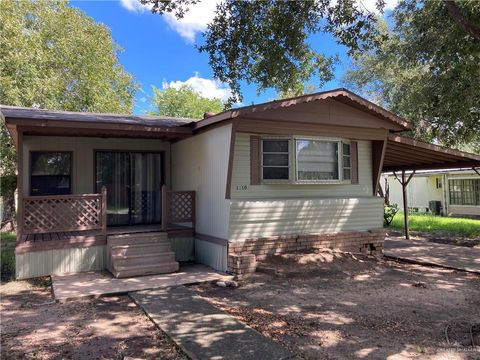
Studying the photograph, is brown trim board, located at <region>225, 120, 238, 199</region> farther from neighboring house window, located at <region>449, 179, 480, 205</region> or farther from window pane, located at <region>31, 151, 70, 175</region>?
neighboring house window, located at <region>449, 179, 480, 205</region>

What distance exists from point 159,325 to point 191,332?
1.70ft

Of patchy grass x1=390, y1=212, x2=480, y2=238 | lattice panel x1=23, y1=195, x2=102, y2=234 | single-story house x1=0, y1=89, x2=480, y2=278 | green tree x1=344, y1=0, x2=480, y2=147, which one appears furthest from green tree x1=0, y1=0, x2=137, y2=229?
patchy grass x1=390, y1=212, x2=480, y2=238

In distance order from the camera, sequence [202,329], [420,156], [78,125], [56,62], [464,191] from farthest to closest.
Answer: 1. [464,191]
2. [56,62]
3. [420,156]
4. [78,125]
5. [202,329]

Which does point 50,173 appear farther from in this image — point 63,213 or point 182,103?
point 182,103

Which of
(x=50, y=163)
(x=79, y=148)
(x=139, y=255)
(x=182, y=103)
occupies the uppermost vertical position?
(x=182, y=103)

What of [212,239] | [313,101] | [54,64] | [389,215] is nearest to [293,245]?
[212,239]

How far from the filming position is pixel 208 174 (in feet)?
30.7

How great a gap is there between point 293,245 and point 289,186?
1297 mm

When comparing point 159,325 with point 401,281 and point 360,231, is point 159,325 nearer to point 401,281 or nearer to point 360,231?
point 401,281

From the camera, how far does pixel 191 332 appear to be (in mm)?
5059

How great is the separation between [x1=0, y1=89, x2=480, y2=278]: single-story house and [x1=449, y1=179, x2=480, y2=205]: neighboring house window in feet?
44.4

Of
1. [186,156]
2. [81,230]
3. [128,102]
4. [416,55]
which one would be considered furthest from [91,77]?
[416,55]

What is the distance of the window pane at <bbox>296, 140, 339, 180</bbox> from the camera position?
919 centimetres

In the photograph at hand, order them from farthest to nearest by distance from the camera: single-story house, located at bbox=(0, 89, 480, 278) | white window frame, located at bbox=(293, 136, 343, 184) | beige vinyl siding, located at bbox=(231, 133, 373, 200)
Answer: white window frame, located at bbox=(293, 136, 343, 184) → beige vinyl siding, located at bbox=(231, 133, 373, 200) → single-story house, located at bbox=(0, 89, 480, 278)
